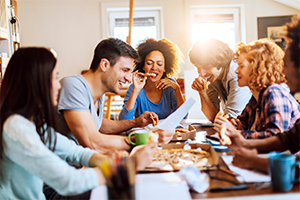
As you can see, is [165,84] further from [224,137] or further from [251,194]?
[251,194]

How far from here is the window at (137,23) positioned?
16.8 feet

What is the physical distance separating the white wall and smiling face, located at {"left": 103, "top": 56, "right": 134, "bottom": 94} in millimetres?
3325

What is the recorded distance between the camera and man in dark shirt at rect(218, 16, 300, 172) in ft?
2.97

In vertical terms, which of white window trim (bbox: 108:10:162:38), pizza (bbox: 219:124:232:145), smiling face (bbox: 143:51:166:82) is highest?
white window trim (bbox: 108:10:162:38)

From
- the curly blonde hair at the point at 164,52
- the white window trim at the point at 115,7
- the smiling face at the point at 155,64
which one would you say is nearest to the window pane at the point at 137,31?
the white window trim at the point at 115,7

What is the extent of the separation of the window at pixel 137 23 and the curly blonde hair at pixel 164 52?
274 centimetres

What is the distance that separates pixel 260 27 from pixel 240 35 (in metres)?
0.39

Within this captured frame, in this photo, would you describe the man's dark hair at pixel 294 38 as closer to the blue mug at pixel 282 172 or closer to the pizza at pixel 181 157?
the blue mug at pixel 282 172

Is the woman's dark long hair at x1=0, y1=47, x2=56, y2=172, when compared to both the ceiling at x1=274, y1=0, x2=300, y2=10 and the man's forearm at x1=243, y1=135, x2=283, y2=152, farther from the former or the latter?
the ceiling at x1=274, y1=0, x2=300, y2=10

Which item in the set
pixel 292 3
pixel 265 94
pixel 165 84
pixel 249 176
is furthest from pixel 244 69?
pixel 292 3

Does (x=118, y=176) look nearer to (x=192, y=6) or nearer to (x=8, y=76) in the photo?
(x=8, y=76)

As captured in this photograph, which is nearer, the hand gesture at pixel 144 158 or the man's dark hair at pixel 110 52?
the hand gesture at pixel 144 158

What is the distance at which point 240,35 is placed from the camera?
5.23 m

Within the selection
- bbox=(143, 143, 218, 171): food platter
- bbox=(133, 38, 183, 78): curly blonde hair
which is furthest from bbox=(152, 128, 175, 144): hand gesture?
bbox=(133, 38, 183, 78): curly blonde hair
